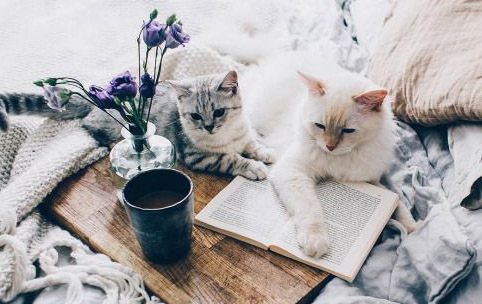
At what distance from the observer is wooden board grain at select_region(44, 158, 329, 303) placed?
1.05 m

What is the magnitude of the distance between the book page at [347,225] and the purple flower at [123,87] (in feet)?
1.73

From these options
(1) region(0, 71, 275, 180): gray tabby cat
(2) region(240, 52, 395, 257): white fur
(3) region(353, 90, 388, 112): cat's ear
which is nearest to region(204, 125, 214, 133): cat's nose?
(1) region(0, 71, 275, 180): gray tabby cat

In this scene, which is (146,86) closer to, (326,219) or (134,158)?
(134,158)

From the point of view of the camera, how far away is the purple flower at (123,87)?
97 centimetres

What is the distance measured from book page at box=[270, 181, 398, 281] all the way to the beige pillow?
0.31 m

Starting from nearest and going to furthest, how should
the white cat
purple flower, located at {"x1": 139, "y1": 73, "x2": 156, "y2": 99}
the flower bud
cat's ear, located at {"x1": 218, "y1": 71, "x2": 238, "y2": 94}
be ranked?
1. the flower bud
2. purple flower, located at {"x1": 139, "y1": 73, "x2": 156, "y2": 99}
3. the white cat
4. cat's ear, located at {"x1": 218, "y1": 71, "x2": 238, "y2": 94}

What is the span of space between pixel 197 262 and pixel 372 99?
0.62 m

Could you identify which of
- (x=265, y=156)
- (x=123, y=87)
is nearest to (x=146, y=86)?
(x=123, y=87)

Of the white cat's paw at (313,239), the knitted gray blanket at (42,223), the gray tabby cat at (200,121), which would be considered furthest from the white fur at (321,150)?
the knitted gray blanket at (42,223)

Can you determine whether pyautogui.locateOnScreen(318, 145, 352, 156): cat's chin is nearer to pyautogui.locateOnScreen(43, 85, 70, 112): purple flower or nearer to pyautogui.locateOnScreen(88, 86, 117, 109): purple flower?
pyautogui.locateOnScreen(88, 86, 117, 109): purple flower

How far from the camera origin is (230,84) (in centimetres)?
133

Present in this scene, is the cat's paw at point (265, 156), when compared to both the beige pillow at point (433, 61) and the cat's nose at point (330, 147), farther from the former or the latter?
the beige pillow at point (433, 61)

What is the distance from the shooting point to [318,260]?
3.60 ft

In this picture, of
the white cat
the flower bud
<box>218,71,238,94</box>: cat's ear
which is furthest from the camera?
<box>218,71,238,94</box>: cat's ear
